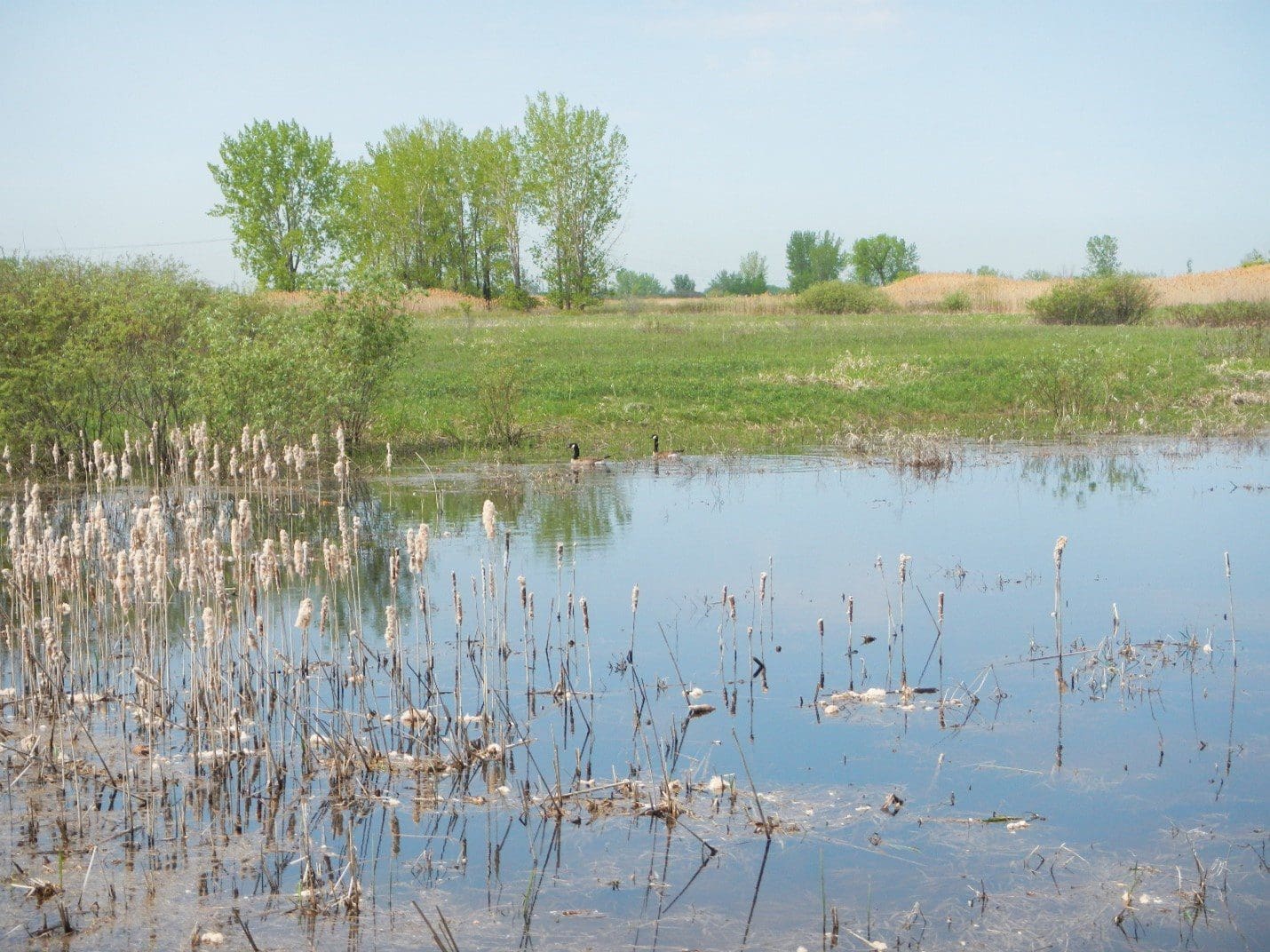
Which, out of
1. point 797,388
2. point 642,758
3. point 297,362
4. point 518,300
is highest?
point 518,300

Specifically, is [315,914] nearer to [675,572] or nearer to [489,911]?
[489,911]

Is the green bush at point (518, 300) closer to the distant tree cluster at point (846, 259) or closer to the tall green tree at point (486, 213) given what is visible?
the tall green tree at point (486, 213)

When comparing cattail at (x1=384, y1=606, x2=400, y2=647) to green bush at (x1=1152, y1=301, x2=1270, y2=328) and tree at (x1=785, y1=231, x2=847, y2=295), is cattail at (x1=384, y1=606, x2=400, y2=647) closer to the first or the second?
green bush at (x1=1152, y1=301, x2=1270, y2=328)

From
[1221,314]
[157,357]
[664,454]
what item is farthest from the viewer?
[1221,314]

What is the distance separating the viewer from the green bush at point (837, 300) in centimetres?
5881

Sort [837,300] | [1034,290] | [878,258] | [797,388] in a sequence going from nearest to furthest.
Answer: [797,388] < [837,300] < [1034,290] < [878,258]

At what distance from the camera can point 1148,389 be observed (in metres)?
29.8

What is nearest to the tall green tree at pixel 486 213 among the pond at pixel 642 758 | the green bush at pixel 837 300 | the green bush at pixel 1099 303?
the green bush at pixel 837 300

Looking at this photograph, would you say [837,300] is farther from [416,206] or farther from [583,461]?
[583,461]

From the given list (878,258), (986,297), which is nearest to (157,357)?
(986,297)

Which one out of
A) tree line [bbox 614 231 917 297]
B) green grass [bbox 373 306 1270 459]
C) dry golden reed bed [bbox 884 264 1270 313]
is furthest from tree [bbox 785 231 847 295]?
green grass [bbox 373 306 1270 459]

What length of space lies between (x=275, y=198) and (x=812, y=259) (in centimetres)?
6851

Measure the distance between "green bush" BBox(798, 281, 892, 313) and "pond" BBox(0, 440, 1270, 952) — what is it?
4653cm

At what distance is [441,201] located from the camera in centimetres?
7294
